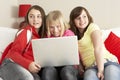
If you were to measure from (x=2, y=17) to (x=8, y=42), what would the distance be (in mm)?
667

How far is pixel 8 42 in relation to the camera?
2143 millimetres

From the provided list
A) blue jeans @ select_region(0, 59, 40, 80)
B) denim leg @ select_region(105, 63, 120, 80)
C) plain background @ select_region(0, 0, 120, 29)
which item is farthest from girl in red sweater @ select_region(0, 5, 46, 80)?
plain background @ select_region(0, 0, 120, 29)

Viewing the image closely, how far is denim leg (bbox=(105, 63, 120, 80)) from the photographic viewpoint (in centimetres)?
154

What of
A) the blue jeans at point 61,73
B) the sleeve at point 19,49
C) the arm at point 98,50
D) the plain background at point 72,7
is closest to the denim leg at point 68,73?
the blue jeans at point 61,73

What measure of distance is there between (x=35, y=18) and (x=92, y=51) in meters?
0.52

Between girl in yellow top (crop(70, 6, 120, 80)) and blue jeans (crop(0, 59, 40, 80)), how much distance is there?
37 cm

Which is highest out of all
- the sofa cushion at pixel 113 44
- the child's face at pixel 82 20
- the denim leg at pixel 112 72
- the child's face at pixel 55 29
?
the child's face at pixel 82 20

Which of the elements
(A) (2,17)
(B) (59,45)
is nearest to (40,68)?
(B) (59,45)

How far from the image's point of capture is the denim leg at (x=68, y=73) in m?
1.59

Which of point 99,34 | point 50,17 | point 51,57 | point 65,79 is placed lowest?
point 65,79

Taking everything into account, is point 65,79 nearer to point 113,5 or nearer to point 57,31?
point 57,31

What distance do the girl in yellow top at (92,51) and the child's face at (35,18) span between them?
0.85 ft

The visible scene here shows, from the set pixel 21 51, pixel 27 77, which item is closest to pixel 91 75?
pixel 27 77

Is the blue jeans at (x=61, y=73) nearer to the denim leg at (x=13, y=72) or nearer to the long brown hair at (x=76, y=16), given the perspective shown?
the denim leg at (x=13, y=72)
